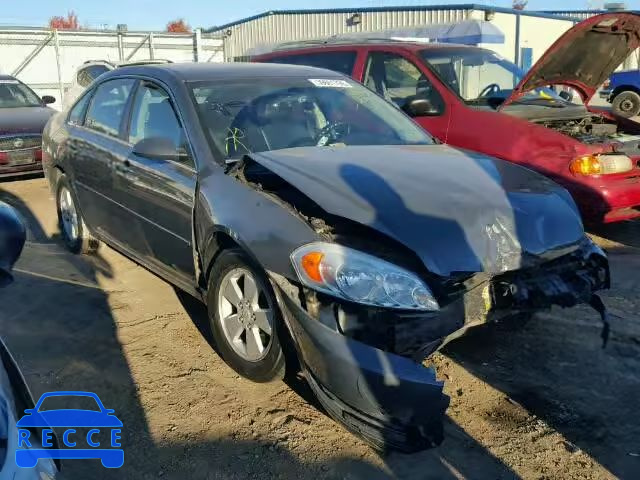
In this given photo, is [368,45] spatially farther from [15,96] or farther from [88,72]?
[88,72]

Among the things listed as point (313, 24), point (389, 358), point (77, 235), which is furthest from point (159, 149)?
point (313, 24)

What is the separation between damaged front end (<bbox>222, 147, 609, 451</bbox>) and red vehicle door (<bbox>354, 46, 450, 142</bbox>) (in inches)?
128

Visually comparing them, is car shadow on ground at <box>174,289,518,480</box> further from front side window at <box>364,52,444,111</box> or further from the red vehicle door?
front side window at <box>364,52,444,111</box>

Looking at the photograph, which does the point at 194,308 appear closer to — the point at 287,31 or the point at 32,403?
the point at 32,403

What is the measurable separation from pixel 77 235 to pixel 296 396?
129 inches

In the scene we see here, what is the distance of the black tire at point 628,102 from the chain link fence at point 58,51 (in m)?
14.2

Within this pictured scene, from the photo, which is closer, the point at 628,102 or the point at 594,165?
the point at 594,165

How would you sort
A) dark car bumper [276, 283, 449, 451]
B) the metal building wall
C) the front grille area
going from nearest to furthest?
dark car bumper [276, 283, 449, 451] → the front grille area → the metal building wall

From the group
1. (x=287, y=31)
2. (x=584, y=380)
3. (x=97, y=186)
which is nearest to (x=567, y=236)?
(x=584, y=380)

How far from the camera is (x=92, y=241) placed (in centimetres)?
562

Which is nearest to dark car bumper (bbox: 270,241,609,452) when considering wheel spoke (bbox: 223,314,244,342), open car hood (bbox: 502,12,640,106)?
wheel spoke (bbox: 223,314,244,342)

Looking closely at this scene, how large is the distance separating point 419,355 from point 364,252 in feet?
1.69

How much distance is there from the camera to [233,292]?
11.2 ft

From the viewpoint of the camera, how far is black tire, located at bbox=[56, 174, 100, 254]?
18.0ft
